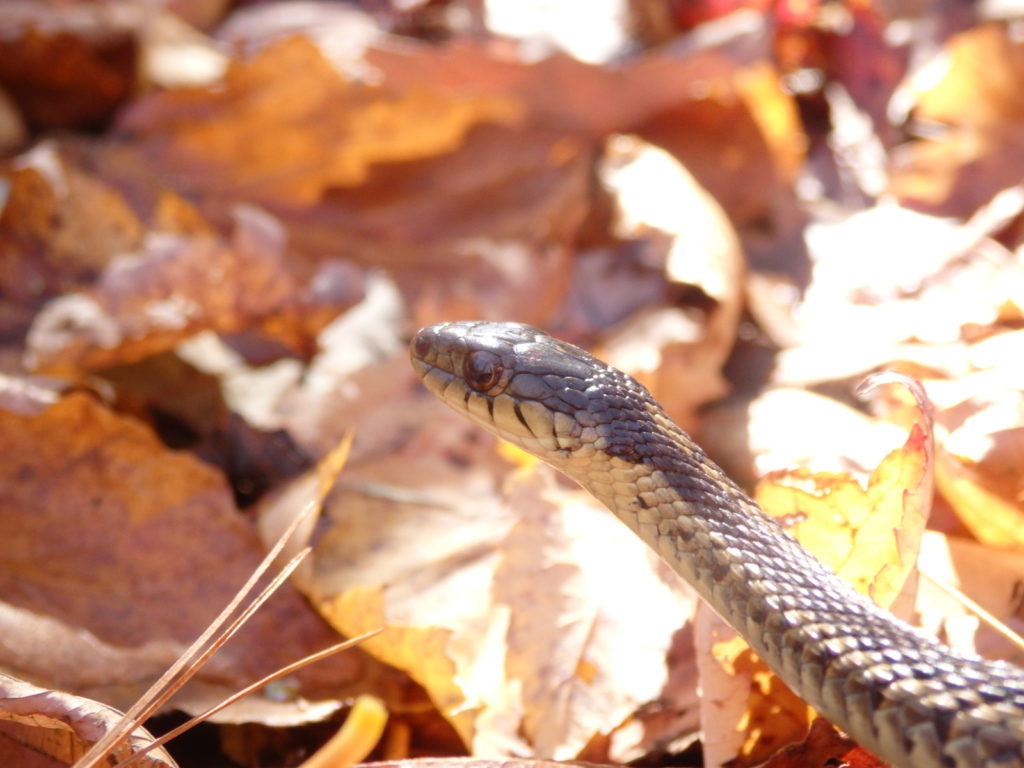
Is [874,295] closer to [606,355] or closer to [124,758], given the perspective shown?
[606,355]

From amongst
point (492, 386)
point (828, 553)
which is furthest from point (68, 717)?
point (828, 553)

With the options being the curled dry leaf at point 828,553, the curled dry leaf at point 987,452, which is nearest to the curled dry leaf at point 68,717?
the curled dry leaf at point 828,553

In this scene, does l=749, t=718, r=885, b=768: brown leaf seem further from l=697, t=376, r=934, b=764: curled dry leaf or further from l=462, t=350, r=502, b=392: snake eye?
l=462, t=350, r=502, b=392: snake eye

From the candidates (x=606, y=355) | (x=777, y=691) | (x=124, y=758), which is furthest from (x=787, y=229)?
(x=124, y=758)

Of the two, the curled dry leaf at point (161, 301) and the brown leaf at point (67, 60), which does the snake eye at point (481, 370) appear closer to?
the curled dry leaf at point (161, 301)

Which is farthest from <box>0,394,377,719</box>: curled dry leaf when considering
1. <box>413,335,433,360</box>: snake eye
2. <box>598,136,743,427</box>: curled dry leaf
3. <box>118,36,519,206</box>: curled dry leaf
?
<box>118,36,519,206</box>: curled dry leaf

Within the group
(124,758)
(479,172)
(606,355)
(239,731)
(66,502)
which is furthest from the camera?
(479,172)
